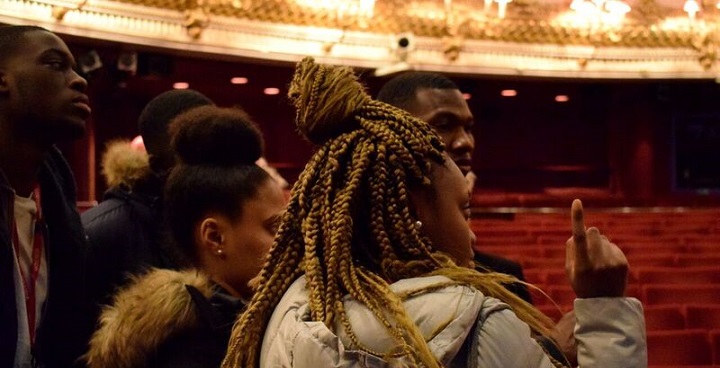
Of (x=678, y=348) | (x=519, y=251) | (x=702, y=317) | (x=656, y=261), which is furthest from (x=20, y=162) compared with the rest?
(x=519, y=251)

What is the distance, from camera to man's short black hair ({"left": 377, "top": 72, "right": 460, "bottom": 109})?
2.19 metres

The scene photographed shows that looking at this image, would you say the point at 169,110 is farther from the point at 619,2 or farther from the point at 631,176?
the point at 631,176

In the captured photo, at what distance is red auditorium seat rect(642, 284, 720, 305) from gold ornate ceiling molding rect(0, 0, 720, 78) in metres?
5.73

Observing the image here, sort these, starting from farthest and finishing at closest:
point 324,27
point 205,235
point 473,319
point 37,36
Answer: point 324,27, point 37,36, point 205,235, point 473,319

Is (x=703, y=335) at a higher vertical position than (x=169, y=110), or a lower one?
lower

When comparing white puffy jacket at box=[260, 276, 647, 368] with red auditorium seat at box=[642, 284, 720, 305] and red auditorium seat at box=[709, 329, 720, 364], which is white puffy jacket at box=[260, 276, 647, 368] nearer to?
red auditorium seat at box=[709, 329, 720, 364]

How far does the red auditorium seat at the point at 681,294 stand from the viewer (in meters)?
→ 4.35

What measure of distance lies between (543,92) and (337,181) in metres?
12.7

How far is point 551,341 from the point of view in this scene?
1.11 metres

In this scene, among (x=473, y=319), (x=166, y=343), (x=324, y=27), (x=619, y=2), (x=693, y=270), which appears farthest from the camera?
(x=619, y=2)

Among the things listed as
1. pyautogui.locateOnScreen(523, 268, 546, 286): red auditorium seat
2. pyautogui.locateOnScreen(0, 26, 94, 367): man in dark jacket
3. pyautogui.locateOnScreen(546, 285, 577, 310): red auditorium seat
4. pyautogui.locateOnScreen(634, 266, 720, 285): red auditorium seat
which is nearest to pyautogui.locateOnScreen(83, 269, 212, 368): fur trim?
pyautogui.locateOnScreen(0, 26, 94, 367): man in dark jacket

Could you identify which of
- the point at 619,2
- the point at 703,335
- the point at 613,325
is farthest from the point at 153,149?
the point at 619,2

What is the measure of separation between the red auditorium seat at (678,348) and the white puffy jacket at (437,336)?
236 centimetres

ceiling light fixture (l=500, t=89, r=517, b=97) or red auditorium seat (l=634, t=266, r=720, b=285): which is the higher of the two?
ceiling light fixture (l=500, t=89, r=517, b=97)
